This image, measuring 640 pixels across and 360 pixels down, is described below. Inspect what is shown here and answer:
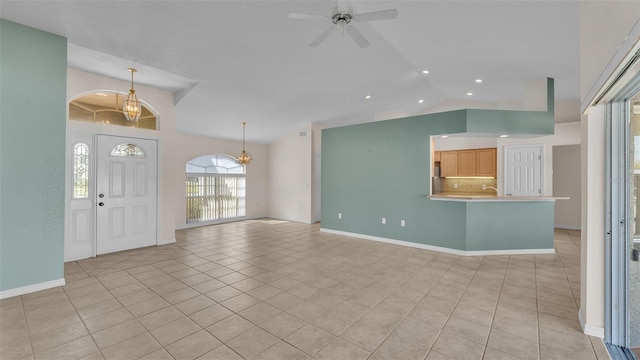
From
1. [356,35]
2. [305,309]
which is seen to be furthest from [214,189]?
[356,35]

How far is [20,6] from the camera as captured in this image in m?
2.87

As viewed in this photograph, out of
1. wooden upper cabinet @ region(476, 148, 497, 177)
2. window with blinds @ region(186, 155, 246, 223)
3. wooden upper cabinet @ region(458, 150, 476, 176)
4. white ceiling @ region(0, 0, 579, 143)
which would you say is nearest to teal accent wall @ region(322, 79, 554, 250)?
white ceiling @ region(0, 0, 579, 143)

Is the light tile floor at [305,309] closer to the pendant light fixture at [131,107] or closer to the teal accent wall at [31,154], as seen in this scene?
the teal accent wall at [31,154]

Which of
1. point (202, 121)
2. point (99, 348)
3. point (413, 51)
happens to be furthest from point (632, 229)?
Result: point (202, 121)

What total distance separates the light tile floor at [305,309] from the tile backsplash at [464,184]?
120 inches

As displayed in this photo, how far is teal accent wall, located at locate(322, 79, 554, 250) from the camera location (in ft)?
15.6

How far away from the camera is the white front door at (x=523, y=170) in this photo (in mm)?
6410

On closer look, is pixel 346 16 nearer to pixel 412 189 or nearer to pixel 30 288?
pixel 412 189

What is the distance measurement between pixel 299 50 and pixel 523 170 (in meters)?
6.04

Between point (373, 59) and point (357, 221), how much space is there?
3448 mm

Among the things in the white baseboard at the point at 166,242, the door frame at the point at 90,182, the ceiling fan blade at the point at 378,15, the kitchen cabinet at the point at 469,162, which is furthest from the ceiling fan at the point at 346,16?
the kitchen cabinet at the point at 469,162

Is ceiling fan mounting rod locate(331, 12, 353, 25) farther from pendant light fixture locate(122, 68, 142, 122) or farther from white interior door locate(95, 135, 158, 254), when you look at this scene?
white interior door locate(95, 135, 158, 254)

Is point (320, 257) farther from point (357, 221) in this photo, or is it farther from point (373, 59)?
point (373, 59)

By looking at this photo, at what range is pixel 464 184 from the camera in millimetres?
7836
